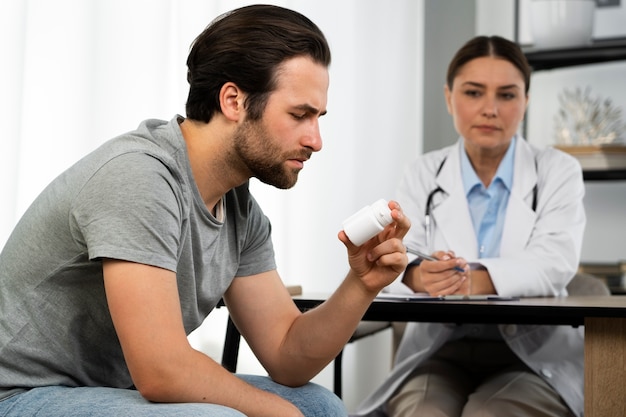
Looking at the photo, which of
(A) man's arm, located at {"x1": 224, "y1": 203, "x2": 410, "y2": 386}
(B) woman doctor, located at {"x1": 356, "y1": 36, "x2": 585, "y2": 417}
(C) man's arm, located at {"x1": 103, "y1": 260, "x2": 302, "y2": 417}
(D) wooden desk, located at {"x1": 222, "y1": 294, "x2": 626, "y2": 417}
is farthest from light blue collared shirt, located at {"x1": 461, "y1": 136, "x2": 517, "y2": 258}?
(C) man's arm, located at {"x1": 103, "y1": 260, "x2": 302, "y2": 417}

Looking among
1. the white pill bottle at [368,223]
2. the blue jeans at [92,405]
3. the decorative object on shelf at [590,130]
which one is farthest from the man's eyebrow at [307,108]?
the decorative object on shelf at [590,130]

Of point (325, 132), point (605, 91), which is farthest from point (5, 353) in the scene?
point (605, 91)

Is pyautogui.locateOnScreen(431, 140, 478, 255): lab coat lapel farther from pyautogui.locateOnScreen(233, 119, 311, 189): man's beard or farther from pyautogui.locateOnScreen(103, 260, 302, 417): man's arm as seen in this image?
pyautogui.locateOnScreen(103, 260, 302, 417): man's arm

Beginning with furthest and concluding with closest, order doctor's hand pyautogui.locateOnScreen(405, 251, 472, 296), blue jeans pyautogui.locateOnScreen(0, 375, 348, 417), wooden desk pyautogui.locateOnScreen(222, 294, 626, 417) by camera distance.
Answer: doctor's hand pyautogui.locateOnScreen(405, 251, 472, 296), wooden desk pyautogui.locateOnScreen(222, 294, 626, 417), blue jeans pyautogui.locateOnScreen(0, 375, 348, 417)

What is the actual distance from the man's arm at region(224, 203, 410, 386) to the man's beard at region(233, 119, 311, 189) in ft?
0.49

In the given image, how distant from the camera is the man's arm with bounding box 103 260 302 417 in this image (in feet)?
3.85

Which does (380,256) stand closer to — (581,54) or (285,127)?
(285,127)

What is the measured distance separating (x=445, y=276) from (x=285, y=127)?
0.76m

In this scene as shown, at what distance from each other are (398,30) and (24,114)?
7.49 ft

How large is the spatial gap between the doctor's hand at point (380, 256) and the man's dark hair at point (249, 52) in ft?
0.89

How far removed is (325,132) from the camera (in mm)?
3068

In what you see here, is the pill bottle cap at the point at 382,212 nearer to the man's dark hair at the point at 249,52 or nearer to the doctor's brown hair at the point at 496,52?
the man's dark hair at the point at 249,52

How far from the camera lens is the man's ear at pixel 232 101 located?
1.43m

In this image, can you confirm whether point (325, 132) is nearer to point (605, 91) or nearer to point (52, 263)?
point (605, 91)
